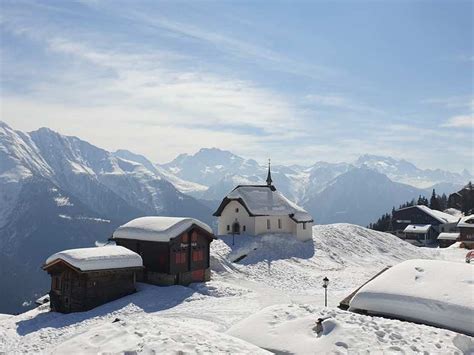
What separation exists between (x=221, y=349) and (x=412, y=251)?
64415 millimetres

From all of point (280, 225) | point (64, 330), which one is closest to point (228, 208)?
point (280, 225)

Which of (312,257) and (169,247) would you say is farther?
(312,257)

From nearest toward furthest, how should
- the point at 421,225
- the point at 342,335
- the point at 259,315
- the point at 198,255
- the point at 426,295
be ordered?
1. the point at 342,335
2. the point at 259,315
3. the point at 426,295
4. the point at 198,255
5. the point at 421,225

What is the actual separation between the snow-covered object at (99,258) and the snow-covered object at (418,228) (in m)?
89.8

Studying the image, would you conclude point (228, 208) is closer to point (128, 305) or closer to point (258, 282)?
point (258, 282)

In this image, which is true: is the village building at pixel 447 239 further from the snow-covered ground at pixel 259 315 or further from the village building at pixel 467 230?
the snow-covered ground at pixel 259 315

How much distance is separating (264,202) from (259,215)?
320 centimetres

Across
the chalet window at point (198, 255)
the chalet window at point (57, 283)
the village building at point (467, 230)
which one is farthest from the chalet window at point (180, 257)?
the village building at point (467, 230)

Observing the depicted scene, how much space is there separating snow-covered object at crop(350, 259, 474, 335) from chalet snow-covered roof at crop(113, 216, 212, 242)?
22511 mm

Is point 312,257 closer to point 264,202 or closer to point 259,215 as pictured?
point 259,215

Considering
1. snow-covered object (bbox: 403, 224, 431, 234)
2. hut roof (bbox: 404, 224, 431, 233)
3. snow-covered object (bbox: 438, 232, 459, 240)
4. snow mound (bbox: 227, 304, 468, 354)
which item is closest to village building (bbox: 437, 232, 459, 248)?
snow-covered object (bbox: 438, 232, 459, 240)

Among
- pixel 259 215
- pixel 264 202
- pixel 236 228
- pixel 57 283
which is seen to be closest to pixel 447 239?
pixel 264 202

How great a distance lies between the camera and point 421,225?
113750 mm

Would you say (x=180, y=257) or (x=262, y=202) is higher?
(x=262, y=202)
